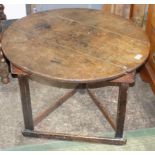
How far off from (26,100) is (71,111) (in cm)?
44

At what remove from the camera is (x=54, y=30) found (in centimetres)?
195

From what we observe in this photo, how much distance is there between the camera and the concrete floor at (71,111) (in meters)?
2.13

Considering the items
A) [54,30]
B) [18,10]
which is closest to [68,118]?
[54,30]

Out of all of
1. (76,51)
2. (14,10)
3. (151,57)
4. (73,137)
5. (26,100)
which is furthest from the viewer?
(14,10)

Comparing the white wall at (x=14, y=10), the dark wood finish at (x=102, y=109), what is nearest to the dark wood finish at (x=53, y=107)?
the dark wood finish at (x=102, y=109)

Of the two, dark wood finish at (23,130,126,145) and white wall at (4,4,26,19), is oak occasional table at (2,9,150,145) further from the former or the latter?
white wall at (4,4,26,19)

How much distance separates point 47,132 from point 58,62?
550 millimetres

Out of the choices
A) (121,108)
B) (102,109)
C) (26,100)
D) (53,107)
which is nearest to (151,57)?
(102,109)

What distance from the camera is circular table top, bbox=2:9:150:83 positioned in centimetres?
164

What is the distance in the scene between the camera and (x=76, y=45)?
183cm

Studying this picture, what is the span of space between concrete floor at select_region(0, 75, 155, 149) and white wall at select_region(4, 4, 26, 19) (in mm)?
483

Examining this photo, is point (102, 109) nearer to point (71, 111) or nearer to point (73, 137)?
point (71, 111)

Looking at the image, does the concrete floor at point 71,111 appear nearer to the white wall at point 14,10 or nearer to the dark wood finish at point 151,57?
the dark wood finish at point 151,57
